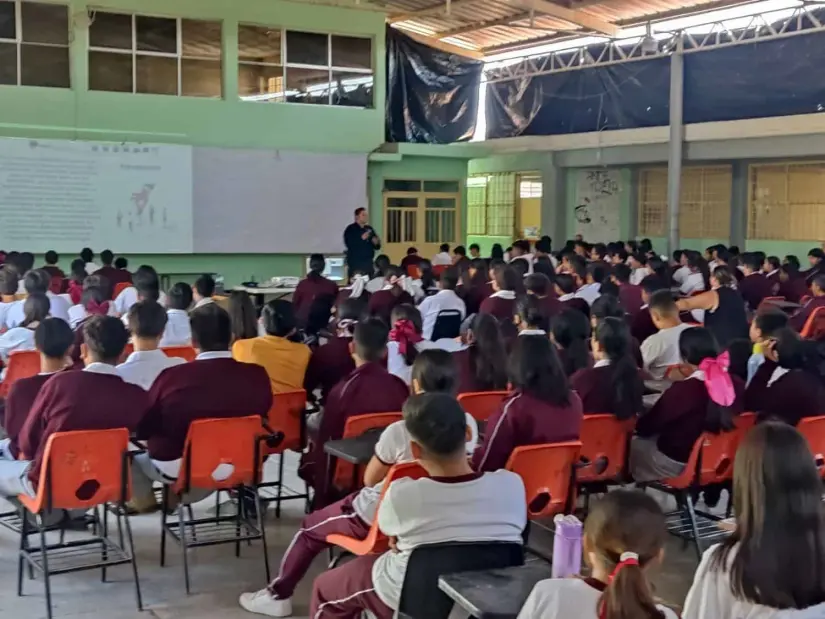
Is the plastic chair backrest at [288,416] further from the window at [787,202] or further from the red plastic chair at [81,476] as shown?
the window at [787,202]

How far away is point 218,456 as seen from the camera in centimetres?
362

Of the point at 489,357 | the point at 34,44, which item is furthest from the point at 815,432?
the point at 34,44

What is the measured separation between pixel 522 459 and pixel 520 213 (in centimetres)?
1459

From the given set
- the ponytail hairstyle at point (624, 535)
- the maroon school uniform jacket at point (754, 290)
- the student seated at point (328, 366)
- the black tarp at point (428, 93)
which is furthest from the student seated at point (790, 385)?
the black tarp at point (428, 93)

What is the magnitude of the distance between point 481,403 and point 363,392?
0.74 metres

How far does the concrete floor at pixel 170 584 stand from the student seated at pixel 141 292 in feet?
7.61

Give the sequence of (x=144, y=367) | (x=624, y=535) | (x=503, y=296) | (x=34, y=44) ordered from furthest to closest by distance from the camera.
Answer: (x=34, y=44) → (x=503, y=296) → (x=144, y=367) → (x=624, y=535)

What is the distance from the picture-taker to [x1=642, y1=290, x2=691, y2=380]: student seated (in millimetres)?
5359

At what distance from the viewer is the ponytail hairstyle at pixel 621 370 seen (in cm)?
399

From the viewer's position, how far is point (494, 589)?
7.25ft

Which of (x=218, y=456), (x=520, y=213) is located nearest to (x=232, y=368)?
(x=218, y=456)

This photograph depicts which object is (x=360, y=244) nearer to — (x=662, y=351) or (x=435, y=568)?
(x=662, y=351)

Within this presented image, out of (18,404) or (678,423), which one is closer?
(18,404)

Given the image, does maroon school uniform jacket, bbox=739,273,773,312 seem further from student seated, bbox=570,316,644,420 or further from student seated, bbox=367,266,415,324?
student seated, bbox=570,316,644,420
